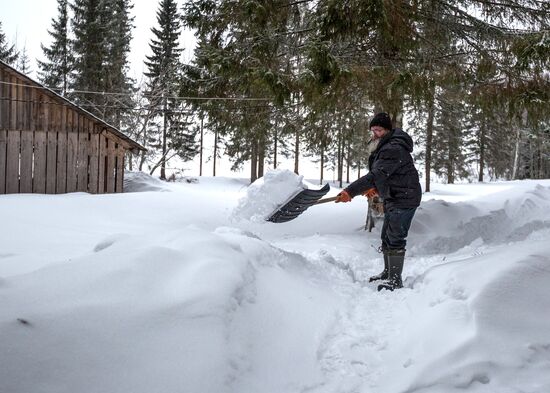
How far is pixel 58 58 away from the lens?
27.2m

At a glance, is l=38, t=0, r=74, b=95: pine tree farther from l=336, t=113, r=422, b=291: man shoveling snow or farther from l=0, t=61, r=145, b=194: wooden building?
l=336, t=113, r=422, b=291: man shoveling snow

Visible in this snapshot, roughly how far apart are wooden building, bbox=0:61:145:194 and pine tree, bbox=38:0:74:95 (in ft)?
60.1

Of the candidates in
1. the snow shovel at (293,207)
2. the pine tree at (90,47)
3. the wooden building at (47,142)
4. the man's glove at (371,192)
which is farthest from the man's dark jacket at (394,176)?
the pine tree at (90,47)

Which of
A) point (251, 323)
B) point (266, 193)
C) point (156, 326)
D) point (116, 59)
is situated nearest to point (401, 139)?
point (251, 323)

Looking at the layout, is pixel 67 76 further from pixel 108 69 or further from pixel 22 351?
pixel 22 351

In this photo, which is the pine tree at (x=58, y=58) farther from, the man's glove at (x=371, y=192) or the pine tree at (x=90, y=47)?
the man's glove at (x=371, y=192)

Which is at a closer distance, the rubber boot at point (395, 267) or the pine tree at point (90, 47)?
the rubber boot at point (395, 267)

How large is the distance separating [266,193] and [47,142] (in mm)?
7754

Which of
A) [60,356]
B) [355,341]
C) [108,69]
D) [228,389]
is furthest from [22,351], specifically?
[108,69]

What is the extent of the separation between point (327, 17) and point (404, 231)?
3571 mm

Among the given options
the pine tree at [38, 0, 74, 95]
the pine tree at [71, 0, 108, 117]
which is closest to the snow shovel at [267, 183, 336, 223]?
the pine tree at [71, 0, 108, 117]

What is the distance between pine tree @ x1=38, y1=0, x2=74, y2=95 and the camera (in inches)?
1059

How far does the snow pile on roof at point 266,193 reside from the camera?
719 centimetres

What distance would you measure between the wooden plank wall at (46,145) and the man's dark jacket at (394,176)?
395 inches
